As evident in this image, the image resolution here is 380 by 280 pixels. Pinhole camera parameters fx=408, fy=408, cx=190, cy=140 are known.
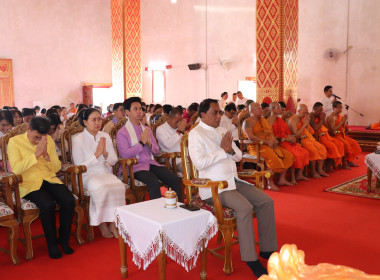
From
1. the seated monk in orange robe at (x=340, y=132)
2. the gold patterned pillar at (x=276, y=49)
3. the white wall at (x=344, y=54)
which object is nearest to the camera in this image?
the seated monk in orange robe at (x=340, y=132)

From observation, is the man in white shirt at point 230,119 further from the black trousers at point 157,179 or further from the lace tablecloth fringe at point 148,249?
the lace tablecloth fringe at point 148,249

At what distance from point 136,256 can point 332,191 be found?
3590mm

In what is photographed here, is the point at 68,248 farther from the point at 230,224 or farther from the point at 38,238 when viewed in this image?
the point at 230,224

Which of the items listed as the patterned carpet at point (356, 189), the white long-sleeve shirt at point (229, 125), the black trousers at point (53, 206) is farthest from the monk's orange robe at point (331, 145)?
the black trousers at point (53, 206)

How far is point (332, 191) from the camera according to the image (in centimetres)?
576

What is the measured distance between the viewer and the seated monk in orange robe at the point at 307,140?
22.0 ft

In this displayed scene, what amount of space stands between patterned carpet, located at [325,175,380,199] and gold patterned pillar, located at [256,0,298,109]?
10.2 feet

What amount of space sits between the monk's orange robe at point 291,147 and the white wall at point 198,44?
271 inches

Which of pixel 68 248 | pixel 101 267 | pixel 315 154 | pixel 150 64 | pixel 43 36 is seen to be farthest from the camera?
pixel 150 64

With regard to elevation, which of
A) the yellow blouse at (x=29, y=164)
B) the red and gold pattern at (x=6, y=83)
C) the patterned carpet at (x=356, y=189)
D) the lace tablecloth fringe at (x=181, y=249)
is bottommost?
the patterned carpet at (x=356, y=189)

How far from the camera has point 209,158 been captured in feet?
11.2

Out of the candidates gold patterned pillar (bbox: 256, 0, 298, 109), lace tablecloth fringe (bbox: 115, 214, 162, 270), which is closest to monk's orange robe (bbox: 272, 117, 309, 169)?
gold patterned pillar (bbox: 256, 0, 298, 109)

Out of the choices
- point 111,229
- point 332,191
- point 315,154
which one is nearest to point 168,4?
point 315,154

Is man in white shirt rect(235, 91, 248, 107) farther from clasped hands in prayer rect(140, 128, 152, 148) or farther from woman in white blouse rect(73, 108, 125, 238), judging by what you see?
woman in white blouse rect(73, 108, 125, 238)
